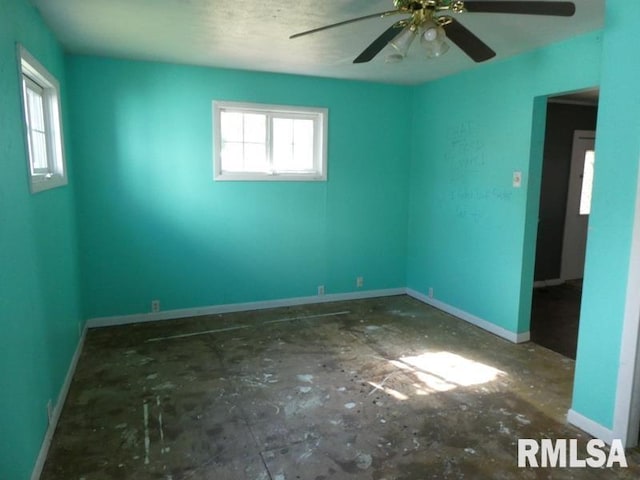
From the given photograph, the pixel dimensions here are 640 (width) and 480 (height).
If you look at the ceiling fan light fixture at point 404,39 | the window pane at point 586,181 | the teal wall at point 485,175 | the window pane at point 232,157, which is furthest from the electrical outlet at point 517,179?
the window pane at point 586,181

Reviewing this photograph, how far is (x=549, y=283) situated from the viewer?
5723 mm

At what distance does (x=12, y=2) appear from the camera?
82.4 inches

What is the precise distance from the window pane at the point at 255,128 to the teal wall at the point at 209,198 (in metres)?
0.18

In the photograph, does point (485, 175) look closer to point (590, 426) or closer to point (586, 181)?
point (590, 426)

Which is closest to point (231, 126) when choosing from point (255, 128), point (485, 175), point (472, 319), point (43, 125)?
point (255, 128)

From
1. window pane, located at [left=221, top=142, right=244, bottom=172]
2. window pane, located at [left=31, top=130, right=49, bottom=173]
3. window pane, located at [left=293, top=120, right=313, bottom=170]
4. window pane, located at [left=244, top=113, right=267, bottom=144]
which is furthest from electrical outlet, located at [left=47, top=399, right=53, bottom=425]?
window pane, located at [left=293, top=120, right=313, bottom=170]

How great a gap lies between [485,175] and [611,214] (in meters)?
1.76

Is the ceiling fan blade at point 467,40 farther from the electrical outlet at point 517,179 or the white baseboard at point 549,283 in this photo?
the white baseboard at point 549,283

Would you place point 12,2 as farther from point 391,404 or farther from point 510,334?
point 510,334

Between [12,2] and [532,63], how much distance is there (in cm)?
343

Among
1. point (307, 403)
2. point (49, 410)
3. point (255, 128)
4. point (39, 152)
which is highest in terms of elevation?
point (255, 128)

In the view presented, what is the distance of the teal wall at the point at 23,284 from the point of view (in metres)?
1.74

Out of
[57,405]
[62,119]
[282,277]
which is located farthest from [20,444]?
[282,277]

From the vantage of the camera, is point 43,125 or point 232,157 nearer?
point 43,125
